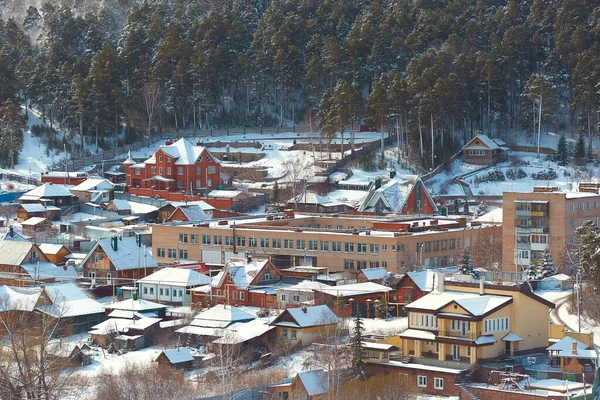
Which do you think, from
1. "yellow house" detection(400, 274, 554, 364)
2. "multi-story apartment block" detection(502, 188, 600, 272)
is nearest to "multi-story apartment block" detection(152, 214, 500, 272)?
"multi-story apartment block" detection(502, 188, 600, 272)

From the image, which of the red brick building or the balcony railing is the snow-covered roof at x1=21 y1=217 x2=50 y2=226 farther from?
the balcony railing

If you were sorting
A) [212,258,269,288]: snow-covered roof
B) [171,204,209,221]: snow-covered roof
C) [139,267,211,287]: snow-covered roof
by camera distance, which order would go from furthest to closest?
[171,204,209,221]: snow-covered roof, [139,267,211,287]: snow-covered roof, [212,258,269,288]: snow-covered roof

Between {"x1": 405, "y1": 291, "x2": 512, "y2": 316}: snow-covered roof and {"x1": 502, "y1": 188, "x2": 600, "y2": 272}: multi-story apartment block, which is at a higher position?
{"x1": 502, "y1": 188, "x2": 600, "y2": 272}: multi-story apartment block

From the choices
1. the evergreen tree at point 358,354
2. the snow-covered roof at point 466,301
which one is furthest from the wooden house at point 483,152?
the evergreen tree at point 358,354

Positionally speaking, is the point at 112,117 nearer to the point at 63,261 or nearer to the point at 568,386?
the point at 63,261

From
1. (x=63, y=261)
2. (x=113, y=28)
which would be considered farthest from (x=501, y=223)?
(x=113, y=28)

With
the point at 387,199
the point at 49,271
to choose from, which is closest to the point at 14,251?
the point at 49,271

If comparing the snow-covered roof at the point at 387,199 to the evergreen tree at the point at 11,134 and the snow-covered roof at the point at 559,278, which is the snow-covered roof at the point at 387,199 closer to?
the snow-covered roof at the point at 559,278
